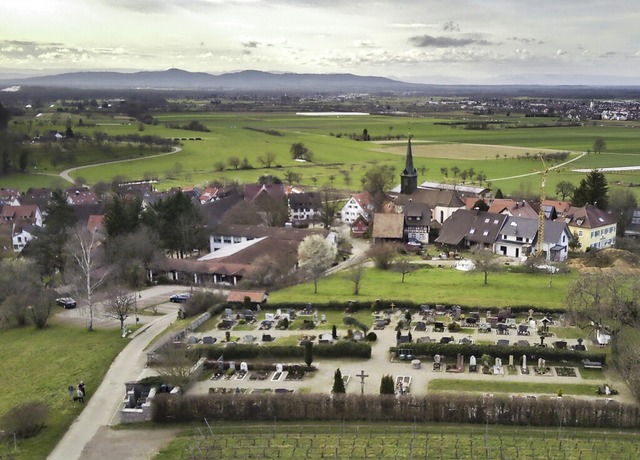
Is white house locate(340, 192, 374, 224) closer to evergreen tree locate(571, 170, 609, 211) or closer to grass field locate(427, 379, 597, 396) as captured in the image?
evergreen tree locate(571, 170, 609, 211)

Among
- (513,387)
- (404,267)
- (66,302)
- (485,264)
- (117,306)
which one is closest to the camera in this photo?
(513,387)

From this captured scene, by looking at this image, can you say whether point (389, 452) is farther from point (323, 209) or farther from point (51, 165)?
point (51, 165)

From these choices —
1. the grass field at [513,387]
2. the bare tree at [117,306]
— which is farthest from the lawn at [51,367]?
the grass field at [513,387]

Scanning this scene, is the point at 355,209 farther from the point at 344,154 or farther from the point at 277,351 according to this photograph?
the point at 344,154

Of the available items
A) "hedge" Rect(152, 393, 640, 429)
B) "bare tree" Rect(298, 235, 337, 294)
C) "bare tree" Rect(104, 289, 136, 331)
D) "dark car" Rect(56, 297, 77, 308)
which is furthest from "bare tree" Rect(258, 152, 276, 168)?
"hedge" Rect(152, 393, 640, 429)

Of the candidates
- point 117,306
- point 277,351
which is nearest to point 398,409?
point 277,351

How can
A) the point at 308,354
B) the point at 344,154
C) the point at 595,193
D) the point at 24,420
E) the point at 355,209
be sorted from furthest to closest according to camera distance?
the point at 344,154 < the point at 355,209 < the point at 595,193 < the point at 308,354 < the point at 24,420

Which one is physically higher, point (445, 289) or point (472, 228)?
point (472, 228)
